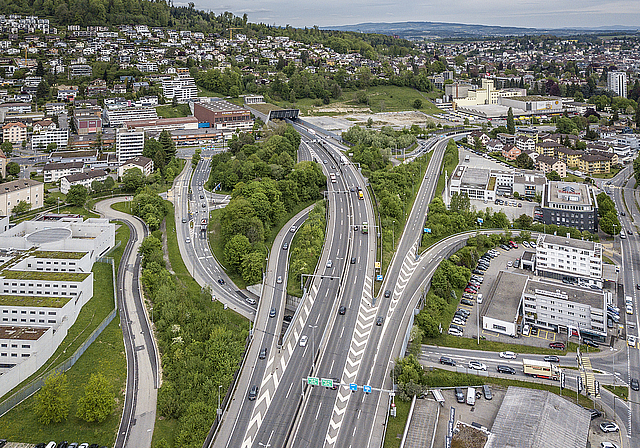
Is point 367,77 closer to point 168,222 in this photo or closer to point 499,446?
point 168,222

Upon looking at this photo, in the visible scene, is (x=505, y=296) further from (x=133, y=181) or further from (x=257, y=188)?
(x=133, y=181)

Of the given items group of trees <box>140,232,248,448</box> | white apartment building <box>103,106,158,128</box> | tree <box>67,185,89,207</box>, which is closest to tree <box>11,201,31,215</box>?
tree <box>67,185,89,207</box>

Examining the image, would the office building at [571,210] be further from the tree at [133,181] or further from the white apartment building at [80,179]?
the white apartment building at [80,179]

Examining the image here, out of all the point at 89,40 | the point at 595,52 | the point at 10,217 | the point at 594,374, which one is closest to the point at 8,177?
the point at 10,217

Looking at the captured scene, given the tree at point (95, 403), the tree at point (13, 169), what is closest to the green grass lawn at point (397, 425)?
the tree at point (95, 403)

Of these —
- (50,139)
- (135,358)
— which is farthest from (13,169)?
(135,358)

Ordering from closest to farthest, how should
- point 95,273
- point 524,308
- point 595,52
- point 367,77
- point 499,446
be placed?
point 499,446, point 524,308, point 95,273, point 367,77, point 595,52

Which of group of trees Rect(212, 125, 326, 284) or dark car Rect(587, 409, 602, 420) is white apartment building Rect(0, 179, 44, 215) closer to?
group of trees Rect(212, 125, 326, 284)
